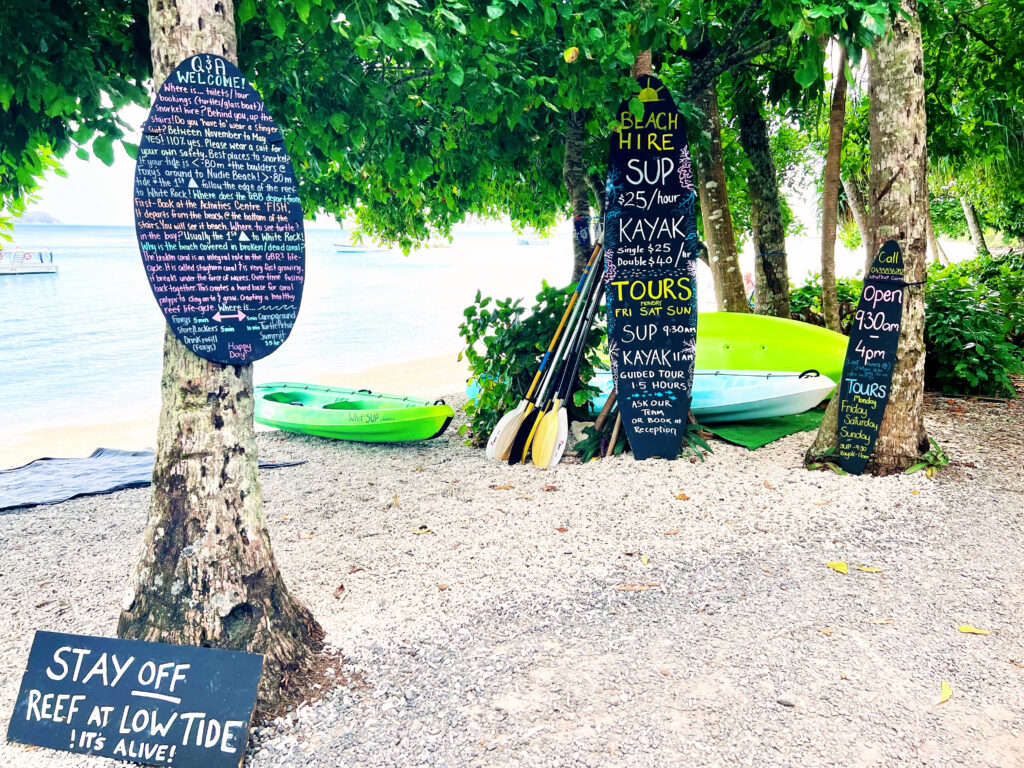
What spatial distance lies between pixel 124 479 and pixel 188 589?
394 cm

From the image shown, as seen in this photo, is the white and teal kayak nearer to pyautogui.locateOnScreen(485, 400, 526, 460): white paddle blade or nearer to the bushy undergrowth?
pyautogui.locateOnScreen(485, 400, 526, 460): white paddle blade

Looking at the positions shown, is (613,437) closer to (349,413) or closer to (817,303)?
(349,413)

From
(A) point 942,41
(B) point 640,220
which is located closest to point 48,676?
(B) point 640,220

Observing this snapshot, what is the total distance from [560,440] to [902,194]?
2827 mm

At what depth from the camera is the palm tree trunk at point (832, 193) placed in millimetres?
6641

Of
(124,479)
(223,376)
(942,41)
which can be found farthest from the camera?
(942,41)

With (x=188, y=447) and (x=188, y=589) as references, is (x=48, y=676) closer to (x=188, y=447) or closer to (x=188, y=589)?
(x=188, y=589)

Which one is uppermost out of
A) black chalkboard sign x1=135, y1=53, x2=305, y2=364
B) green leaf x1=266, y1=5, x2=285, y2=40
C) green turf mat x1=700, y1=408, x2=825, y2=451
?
green leaf x1=266, y1=5, x2=285, y2=40

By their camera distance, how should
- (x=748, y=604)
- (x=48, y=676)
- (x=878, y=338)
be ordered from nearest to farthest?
1. (x=48, y=676)
2. (x=748, y=604)
3. (x=878, y=338)

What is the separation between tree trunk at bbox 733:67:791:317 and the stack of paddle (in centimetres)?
343

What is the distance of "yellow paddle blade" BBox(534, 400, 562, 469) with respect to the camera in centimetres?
546

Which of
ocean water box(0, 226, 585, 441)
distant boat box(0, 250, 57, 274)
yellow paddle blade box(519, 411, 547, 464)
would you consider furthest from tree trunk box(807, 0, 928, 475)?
distant boat box(0, 250, 57, 274)

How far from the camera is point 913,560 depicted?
3.61 m

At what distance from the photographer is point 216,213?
2551mm
